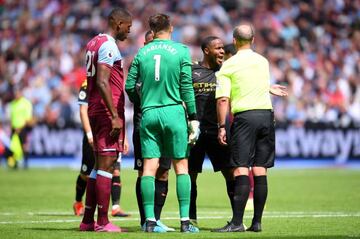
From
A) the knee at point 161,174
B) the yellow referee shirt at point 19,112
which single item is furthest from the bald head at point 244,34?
the yellow referee shirt at point 19,112

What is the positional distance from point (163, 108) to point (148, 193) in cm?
105

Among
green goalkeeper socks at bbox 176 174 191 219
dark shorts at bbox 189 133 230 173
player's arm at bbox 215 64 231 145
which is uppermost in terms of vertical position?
player's arm at bbox 215 64 231 145

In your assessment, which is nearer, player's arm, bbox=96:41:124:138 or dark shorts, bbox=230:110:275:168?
player's arm, bbox=96:41:124:138

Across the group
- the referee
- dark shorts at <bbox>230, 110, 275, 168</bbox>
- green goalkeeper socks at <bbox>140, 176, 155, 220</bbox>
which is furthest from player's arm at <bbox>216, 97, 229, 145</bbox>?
green goalkeeper socks at <bbox>140, 176, 155, 220</bbox>

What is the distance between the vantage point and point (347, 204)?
53.6ft

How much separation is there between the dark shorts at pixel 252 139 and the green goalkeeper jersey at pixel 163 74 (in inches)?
27.7

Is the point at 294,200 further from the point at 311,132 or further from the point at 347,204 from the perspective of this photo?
the point at 311,132

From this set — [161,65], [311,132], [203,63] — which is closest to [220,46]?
[203,63]

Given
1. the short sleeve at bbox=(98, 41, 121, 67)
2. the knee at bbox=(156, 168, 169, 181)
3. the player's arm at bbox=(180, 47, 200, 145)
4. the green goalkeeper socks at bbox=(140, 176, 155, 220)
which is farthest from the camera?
the knee at bbox=(156, 168, 169, 181)

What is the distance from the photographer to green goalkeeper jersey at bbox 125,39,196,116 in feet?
37.0

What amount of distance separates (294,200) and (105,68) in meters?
7.32

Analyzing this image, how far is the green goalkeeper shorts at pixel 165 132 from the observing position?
1127 centimetres

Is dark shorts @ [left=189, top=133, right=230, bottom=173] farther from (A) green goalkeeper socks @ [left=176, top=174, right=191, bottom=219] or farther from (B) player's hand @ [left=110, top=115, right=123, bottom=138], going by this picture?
(B) player's hand @ [left=110, top=115, right=123, bottom=138]

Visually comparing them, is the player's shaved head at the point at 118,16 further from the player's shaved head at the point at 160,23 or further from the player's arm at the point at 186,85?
the player's arm at the point at 186,85
